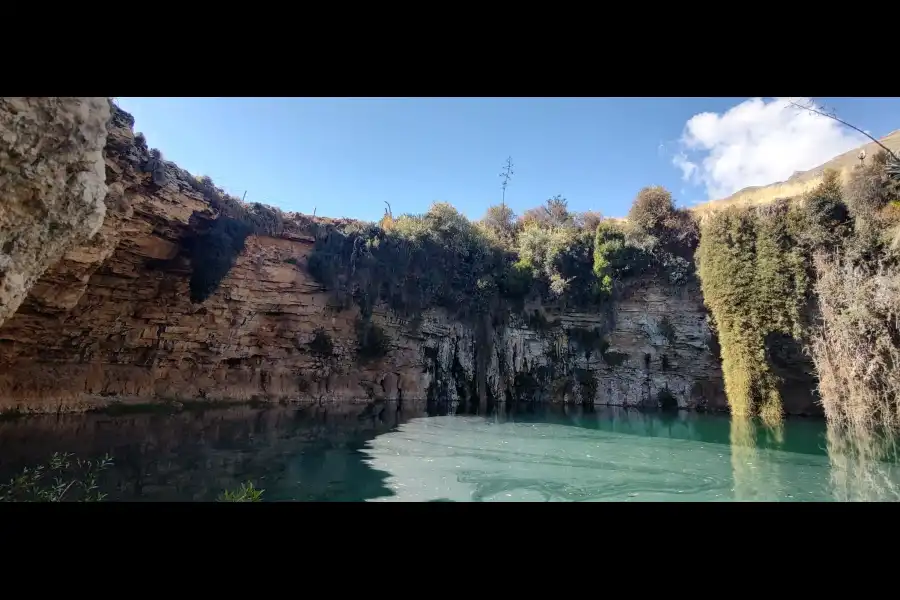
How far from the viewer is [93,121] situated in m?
4.79

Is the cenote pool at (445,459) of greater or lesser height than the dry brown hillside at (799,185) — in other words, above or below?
below

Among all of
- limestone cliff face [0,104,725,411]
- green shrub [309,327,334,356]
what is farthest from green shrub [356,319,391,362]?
green shrub [309,327,334,356]

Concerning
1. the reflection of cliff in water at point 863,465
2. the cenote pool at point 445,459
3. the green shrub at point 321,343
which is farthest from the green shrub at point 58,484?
the green shrub at point 321,343

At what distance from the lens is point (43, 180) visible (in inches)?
179

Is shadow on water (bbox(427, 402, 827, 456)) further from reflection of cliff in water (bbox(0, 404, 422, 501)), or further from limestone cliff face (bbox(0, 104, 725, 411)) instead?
reflection of cliff in water (bbox(0, 404, 422, 501))

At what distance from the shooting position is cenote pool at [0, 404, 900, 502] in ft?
17.7

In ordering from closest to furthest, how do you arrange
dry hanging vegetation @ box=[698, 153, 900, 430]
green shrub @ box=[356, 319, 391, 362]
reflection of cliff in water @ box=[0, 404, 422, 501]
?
reflection of cliff in water @ box=[0, 404, 422, 501]
dry hanging vegetation @ box=[698, 153, 900, 430]
green shrub @ box=[356, 319, 391, 362]

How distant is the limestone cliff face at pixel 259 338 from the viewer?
31.9 ft

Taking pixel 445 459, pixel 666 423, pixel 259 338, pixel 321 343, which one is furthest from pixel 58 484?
pixel 666 423

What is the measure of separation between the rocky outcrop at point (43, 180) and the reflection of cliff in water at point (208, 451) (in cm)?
255

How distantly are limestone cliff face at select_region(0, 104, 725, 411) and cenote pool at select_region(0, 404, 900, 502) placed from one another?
5.53 ft

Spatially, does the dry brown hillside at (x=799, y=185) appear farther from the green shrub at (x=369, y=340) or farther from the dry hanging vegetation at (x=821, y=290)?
the green shrub at (x=369, y=340)
